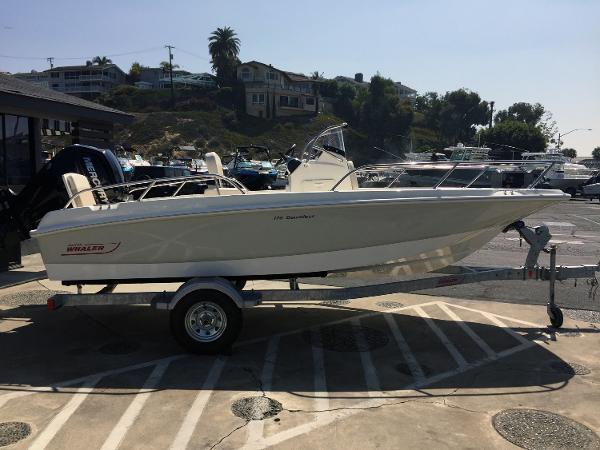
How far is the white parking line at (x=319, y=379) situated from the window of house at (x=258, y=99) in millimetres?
79738

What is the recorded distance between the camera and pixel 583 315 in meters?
6.32

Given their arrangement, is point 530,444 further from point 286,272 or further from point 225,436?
point 286,272

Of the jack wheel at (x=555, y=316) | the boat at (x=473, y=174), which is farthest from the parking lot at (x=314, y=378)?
the boat at (x=473, y=174)

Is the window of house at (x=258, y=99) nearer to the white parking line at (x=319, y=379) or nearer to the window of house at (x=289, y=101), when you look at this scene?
the window of house at (x=289, y=101)

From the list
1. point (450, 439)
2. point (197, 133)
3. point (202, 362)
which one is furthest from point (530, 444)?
point (197, 133)

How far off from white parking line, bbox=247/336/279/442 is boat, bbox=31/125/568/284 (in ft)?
2.41

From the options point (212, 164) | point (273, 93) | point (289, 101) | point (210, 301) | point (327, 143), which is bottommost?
point (210, 301)

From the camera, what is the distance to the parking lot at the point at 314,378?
11.8ft

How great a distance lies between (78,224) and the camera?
4984mm

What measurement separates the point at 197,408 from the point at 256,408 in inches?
18.1

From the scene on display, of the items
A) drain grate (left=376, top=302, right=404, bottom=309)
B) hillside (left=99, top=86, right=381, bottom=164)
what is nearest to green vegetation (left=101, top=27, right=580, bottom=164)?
hillside (left=99, top=86, right=381, bottom=164)

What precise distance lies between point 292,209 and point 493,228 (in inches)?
88.4

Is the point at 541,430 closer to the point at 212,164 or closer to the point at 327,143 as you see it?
the point at 327,143

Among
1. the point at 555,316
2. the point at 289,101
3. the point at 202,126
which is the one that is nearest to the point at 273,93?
the point at 289,101
